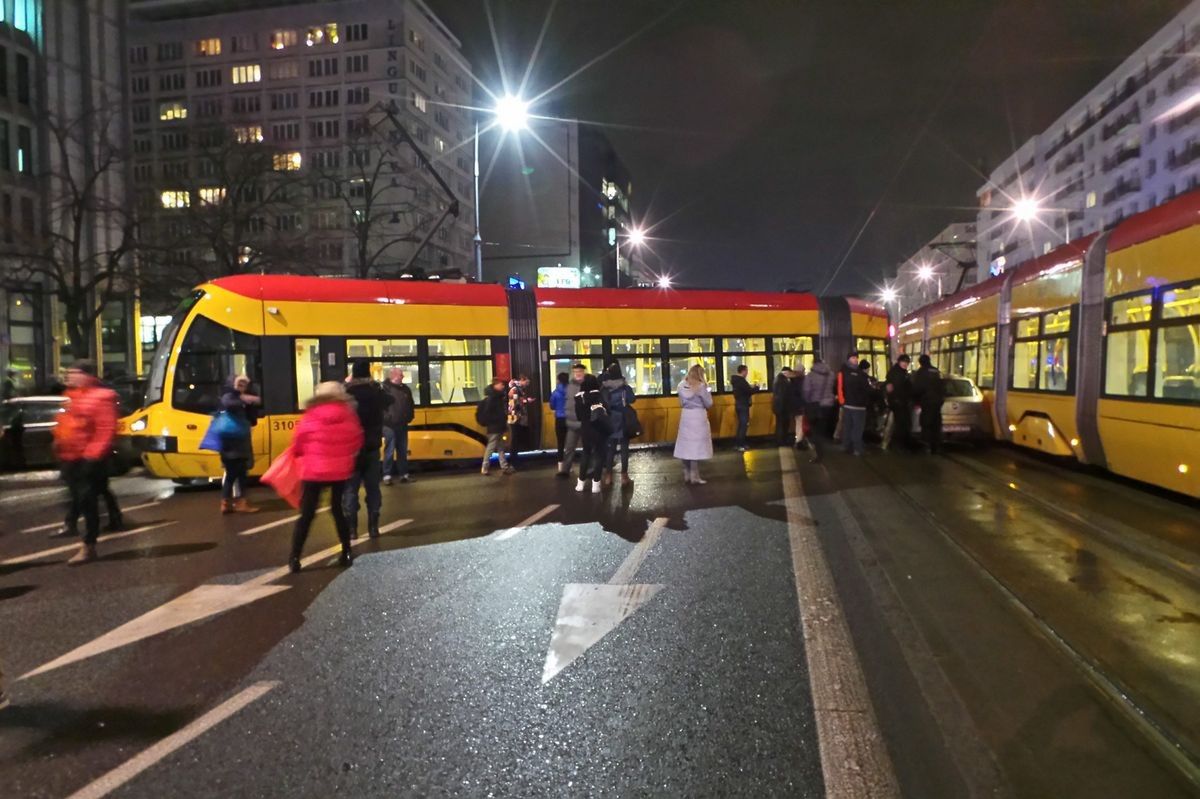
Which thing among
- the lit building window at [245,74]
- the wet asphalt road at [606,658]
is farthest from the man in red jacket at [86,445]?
the lit building window at [245,74]

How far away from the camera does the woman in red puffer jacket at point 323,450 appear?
6922 mm

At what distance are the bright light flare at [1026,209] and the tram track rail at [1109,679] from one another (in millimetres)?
81157

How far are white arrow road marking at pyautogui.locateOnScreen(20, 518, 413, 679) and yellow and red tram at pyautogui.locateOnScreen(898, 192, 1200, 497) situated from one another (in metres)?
9.39

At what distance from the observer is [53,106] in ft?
136

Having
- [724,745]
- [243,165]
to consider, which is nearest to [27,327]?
[243,165]

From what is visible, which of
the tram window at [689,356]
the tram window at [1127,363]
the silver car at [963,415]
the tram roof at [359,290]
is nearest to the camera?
the tram window at [1127,363]

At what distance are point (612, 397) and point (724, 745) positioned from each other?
25.8 feet

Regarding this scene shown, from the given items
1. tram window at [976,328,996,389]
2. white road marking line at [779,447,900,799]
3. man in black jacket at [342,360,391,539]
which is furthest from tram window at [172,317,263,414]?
tram window at [976,328,996,389]

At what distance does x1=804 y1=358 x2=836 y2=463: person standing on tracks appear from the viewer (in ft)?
45.5

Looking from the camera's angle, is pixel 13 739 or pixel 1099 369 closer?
pixel 13 739

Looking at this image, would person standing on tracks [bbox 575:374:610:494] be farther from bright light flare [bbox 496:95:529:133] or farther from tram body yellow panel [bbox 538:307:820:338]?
bright light flare [bbox 496:95:529:133]

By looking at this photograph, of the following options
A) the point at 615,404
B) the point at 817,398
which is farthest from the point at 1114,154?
the point at 615,404

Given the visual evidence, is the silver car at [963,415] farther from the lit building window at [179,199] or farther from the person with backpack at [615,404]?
the lit building window at [179,199]

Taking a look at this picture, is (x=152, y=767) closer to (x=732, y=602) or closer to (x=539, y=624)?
(x=539, y=624)
